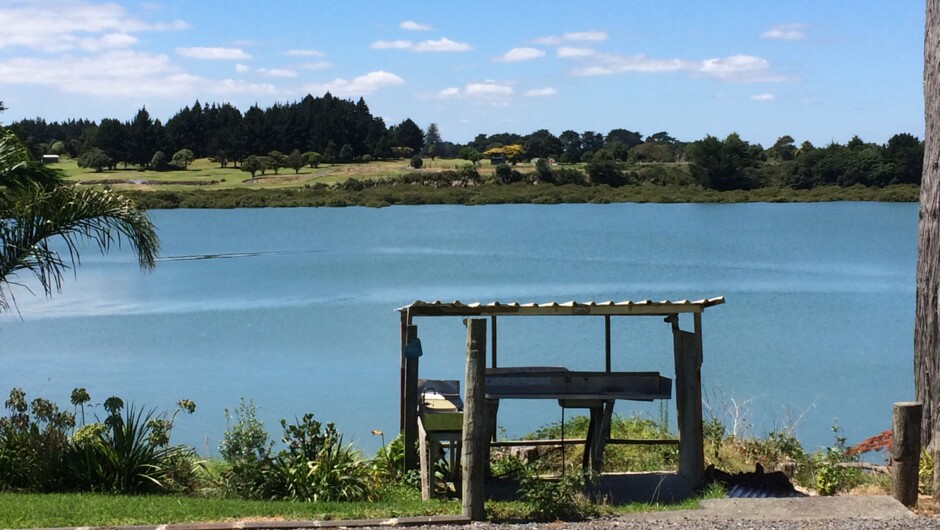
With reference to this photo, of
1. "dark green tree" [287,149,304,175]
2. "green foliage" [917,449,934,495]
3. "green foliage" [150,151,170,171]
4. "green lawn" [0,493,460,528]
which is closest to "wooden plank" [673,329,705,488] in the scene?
"green foliage" [917,449,934,495]

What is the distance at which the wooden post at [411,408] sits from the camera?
9.55 m

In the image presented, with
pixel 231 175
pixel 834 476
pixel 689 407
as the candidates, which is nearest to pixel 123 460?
pixel 689 407

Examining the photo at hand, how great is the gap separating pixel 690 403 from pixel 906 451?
208cm

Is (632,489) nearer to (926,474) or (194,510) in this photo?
(926,474)

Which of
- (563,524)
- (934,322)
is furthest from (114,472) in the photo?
(934,322)

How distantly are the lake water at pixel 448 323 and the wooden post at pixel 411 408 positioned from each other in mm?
4816

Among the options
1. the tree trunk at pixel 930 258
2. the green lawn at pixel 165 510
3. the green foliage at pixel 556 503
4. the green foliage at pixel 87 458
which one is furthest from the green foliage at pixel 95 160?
the green foliage at pixel 556 503

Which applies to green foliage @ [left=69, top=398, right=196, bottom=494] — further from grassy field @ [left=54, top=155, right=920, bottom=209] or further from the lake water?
grassy field @ [left=54, top=155, right=920, bottom=209]

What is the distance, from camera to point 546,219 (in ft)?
221

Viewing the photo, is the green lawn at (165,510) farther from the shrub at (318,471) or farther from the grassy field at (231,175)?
the grassy field at (231,175)

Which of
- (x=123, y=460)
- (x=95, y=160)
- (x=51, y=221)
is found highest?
(x=95, y=160)

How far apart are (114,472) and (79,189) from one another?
9.83 feet

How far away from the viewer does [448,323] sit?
79.7ft

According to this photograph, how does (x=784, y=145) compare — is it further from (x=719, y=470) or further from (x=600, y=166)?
(x=719, y=470)
